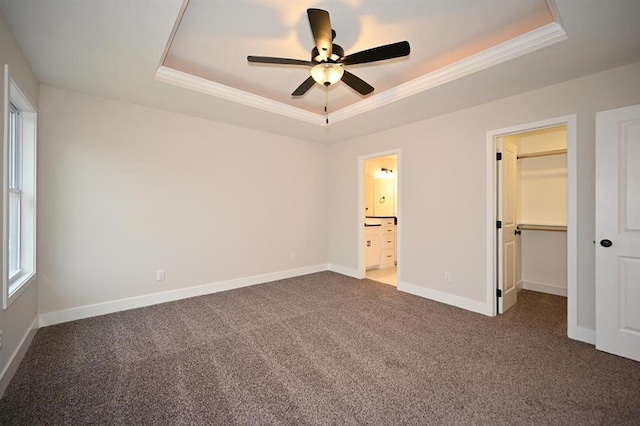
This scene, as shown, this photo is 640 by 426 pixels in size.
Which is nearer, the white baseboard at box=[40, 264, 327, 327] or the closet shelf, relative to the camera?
the white baseboard at box=[40, 264, 327, 327]

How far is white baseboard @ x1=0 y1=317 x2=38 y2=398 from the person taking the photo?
6.20 ft

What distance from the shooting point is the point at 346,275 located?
5.04 meters

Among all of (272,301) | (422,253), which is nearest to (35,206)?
(272,301)

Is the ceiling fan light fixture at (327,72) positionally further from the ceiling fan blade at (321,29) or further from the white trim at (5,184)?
the white trim at (5,184)

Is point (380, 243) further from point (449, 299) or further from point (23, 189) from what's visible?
point (23, 189)

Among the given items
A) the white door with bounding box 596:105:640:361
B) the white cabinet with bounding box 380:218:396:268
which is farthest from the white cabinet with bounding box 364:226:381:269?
the white door with bounding box 596:105:640:361

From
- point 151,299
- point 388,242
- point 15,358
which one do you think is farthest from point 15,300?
point 388,242

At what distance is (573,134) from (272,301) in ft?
12.1

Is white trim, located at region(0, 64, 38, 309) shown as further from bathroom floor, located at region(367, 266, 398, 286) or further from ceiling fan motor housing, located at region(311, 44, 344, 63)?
bathroom floor, located at region(367, 266, 398, 286)

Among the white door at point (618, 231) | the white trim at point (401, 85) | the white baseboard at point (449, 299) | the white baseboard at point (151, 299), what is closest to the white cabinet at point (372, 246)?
the white baseboard at point (449, 299)

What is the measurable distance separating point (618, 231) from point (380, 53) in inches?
97.1

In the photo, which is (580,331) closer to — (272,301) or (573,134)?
(573,134)

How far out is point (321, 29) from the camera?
→ 183 centimetres

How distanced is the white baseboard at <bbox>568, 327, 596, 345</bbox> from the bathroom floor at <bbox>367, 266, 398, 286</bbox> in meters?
2.16
